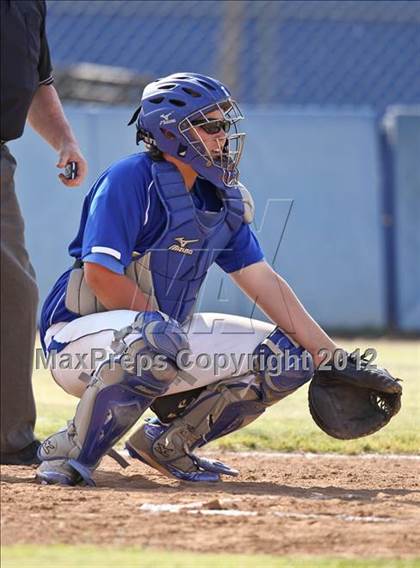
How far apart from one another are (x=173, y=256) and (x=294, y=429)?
2.11 metres

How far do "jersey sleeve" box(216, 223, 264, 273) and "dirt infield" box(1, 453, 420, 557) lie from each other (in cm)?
90

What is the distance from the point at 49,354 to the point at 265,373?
85 centimetres

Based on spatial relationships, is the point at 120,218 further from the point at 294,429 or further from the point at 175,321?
the point at 294,429

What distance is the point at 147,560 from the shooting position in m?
3.16

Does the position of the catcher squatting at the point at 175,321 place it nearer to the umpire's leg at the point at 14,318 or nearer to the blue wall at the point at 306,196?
the umpire's leg at the point at 14,318

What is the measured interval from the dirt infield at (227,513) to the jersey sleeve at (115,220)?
855 mm

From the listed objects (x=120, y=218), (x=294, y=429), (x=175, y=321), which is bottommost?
(x=294, y=429)

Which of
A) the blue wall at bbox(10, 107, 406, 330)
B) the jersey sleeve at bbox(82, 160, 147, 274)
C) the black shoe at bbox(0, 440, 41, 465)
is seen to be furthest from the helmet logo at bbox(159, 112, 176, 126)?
the blue wall at bbox(10, 107, 406, 330)

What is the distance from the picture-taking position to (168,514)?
378 centimetres

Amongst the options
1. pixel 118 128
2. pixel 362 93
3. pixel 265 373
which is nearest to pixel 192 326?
pixel 265 373

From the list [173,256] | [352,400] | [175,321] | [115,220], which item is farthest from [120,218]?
[352,400]

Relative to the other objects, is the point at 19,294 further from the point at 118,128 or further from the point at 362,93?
the point at 362,93

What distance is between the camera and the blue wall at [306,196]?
36.3ft

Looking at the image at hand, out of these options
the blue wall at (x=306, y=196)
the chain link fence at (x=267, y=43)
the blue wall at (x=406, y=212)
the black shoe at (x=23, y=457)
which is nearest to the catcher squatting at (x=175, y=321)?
the black shoe at (x=23, y=457)
